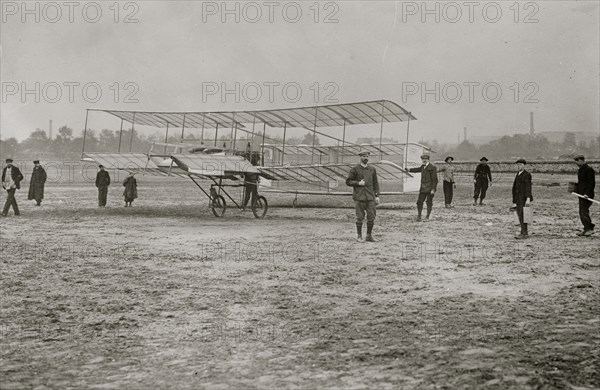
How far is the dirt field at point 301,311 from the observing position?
4395 millimetres

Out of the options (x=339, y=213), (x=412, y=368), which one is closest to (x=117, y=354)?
(x=412, y=368)

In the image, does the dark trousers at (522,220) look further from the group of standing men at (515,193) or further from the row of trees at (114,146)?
the row of trees at (114,146)

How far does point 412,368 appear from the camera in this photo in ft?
14.6

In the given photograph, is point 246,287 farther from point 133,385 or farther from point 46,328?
point 133,385

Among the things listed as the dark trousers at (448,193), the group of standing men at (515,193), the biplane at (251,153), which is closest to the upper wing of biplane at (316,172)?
the biplane at (251,153)

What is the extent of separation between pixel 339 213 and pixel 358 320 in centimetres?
1210

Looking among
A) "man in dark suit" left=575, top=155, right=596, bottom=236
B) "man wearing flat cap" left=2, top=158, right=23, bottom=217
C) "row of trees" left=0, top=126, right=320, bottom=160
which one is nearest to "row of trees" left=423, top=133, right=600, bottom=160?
"row of trees" left=0, top=126, right=320, bottom=160

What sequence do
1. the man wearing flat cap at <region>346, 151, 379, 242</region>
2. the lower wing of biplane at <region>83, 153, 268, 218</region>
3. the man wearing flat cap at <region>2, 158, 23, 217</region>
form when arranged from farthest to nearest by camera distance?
the man wearing flat cap at <region>2, 158, 23, 217</region>
the lower wing of biplane at <region>83, 153, 268, 218</region>
the man wearing flat cap at <region>346, 151, 379, 242</region>

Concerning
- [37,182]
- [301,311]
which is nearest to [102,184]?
[37,182]

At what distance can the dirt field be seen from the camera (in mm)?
4395

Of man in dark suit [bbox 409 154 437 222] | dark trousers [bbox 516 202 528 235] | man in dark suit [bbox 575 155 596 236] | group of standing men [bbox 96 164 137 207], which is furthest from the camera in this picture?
group of standing men [bbox 96 164 137 207]

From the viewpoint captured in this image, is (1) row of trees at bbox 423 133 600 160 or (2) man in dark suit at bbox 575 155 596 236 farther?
(1) row of trees at bbox 423 133 600 160

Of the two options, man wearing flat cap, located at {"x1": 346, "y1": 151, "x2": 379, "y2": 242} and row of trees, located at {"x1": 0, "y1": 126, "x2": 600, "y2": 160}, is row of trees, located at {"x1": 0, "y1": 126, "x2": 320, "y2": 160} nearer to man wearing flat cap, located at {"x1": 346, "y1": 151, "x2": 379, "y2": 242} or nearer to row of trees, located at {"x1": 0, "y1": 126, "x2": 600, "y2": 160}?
row of trees, located at {"x1": 0, "y1": 126, "x2": 600, "y2": 160}

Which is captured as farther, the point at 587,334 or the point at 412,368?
the point at 587,334
